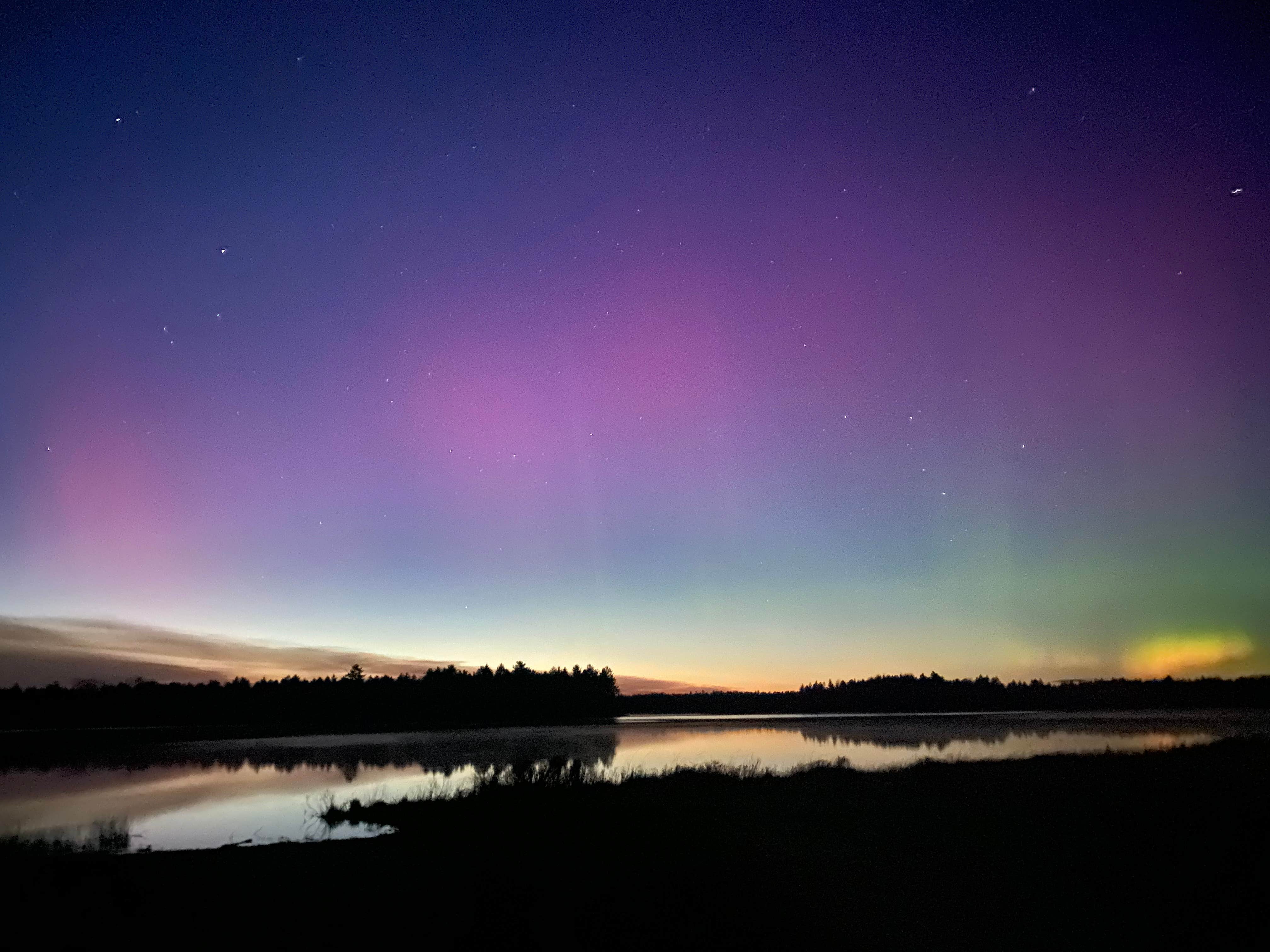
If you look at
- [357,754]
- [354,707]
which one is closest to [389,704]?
[354,707]

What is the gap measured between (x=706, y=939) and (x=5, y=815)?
2369 cm

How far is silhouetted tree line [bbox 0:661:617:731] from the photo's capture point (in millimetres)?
78688

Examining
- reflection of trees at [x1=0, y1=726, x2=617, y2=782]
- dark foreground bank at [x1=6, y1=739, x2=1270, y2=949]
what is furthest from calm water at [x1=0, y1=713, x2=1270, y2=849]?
dark foreground bank at [x1=6, y1=739, x2=1270, y2=949]

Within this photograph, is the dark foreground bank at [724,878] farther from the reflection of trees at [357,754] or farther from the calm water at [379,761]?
the reflection of trees at [357,754]

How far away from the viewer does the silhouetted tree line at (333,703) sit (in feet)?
258

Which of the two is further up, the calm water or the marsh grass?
the marsh grass

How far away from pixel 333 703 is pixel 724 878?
94940 mm

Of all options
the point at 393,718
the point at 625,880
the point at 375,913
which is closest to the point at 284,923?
the point at 375,913

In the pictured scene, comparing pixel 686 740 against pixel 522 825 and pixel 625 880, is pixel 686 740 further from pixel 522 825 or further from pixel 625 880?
pixel 625 880

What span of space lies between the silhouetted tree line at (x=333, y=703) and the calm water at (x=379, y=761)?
2681cm

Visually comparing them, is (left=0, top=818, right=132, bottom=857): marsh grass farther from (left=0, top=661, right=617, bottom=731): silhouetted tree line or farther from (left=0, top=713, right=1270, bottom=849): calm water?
(left=0, top=661, right=617, bottom=731): silhouetted tree line

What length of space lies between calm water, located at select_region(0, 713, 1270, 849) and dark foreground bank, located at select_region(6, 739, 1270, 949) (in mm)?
5046

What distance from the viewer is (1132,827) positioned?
1283 centimetres

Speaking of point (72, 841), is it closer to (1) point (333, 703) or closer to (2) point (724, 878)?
(2) point (724, 878)
